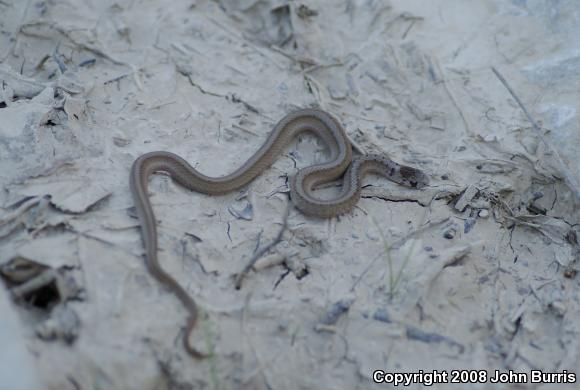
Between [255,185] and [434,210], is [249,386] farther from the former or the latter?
[434,210]

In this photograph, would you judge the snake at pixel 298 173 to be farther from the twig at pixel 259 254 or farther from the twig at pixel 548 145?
the twig at pixel 548 145

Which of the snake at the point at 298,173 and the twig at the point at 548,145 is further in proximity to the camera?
the twig at the point at 548,145

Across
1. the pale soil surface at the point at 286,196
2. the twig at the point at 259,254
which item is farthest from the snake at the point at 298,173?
the twig at the point at 259,254

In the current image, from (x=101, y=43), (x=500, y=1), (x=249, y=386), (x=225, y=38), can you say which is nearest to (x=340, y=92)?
(x=225, y=38)

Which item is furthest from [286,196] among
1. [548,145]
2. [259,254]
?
[548,145]

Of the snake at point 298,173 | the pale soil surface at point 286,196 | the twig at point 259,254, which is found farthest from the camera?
the snake at point 298,173
